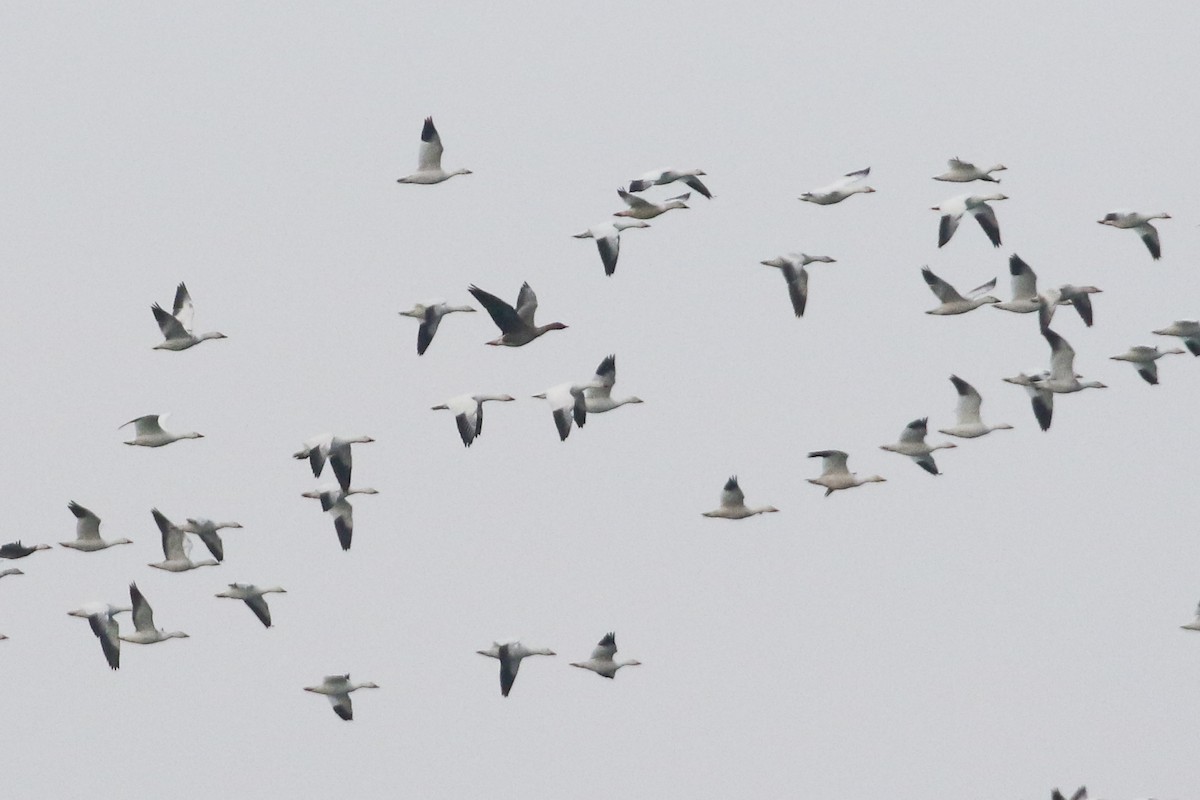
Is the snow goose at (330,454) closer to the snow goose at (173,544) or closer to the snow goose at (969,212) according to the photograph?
the snow goose at (173,544)

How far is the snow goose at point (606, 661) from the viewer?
140 feet

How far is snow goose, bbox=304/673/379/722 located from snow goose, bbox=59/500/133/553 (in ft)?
8.47

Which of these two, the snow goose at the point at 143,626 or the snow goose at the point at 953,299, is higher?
the snow goose at the point at 953,299

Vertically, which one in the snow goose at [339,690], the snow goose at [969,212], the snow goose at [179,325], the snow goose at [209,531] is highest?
the snow goose at [969,212]

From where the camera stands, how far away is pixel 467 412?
42406mm

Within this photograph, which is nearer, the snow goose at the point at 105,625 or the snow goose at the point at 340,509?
the snow goose at the point at 105,625

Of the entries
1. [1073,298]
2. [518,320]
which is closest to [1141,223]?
[1073,298]

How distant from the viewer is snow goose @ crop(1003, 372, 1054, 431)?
139ft

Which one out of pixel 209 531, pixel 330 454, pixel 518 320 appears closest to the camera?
pixel 518 320

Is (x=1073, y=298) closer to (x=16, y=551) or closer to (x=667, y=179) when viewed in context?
(x=667, y=179)

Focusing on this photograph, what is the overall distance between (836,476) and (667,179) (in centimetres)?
342

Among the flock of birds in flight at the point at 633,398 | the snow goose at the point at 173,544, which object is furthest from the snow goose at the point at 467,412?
the snow goose at the point at 173,544

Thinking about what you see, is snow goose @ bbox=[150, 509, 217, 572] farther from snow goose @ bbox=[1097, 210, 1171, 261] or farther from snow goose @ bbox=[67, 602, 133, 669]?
snow goose @ bbox=[1097, 210, 1171, 261]

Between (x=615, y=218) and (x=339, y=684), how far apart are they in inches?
228
